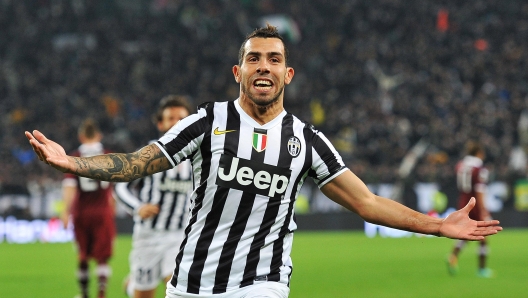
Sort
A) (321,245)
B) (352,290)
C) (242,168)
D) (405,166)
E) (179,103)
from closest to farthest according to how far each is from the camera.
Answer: (242,168) < (179,103) < (352,290) < (321,245) < (405,166)

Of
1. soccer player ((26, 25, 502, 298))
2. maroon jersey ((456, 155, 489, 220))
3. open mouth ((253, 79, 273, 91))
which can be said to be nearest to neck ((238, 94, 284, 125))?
soccer player ((26, 25, 502, 298))

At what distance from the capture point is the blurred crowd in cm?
2531

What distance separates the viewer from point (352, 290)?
11180 millimetres

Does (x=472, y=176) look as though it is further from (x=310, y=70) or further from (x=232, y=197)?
(x=310, y=70)

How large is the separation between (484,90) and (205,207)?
953 inches

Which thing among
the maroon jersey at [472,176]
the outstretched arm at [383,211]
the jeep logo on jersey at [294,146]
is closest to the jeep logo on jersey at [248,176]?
the jeep logo on jersey at [294,146]

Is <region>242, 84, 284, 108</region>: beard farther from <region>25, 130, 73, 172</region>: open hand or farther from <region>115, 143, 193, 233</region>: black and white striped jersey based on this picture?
<region>115, 143, 193, 233</region>: black and white striped jersey

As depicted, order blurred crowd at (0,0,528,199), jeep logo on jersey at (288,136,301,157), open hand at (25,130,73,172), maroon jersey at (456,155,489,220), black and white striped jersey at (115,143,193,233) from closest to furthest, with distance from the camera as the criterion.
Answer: open hand at (25,130,73,172)
jeep logo on jersey at (288,136,301,157)
black and white striped jersey at (115,143,193,233)
maroon jersey at (456,155,489,220)
blurred crowd at (0,0,528,199)

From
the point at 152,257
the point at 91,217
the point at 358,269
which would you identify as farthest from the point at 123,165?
the point at 358,269

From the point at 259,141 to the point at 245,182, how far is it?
0.23 meters

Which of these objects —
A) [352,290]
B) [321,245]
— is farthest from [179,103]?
[321,245]

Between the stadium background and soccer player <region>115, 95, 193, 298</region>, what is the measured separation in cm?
1497

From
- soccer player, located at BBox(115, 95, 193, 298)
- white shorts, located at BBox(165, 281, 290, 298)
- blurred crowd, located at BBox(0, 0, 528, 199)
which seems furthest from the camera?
blurred crowd, located at BBox(0, 0, 528, 199)

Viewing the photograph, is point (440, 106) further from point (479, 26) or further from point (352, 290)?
point (352, 290)
